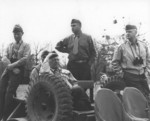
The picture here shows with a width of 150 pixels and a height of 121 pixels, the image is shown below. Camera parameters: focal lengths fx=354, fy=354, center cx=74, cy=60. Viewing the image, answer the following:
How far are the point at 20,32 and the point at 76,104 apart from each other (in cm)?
238

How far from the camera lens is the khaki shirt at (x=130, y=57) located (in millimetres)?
6664

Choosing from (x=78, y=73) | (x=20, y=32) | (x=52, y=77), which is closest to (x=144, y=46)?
(x=78, y=73)

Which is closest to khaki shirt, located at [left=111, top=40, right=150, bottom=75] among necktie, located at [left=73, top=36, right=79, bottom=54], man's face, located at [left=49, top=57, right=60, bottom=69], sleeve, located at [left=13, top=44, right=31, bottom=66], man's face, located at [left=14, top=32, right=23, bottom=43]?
necktie, located at [left=73, top=36, right=79, bottom=54]

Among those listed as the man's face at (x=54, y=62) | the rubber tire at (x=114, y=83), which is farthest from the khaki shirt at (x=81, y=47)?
the rubber tire at (x=114, y=83)

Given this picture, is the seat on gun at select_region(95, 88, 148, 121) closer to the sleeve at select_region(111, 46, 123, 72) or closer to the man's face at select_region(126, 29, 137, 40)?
the sleeve at select_region(111, 46, 123, 72)

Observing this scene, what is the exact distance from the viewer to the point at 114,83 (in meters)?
6.44

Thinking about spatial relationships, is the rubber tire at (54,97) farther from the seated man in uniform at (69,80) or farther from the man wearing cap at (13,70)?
the man wearing cap at (13,70)

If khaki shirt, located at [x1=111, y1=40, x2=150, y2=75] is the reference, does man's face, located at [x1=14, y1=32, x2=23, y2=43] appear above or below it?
above

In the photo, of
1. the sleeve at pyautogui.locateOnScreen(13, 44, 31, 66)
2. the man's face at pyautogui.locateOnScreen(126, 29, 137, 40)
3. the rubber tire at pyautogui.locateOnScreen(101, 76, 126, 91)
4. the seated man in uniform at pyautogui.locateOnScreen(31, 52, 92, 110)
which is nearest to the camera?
the seated man in uniform at pyautogui.locateOnScreen(31, 52, 92, 110)

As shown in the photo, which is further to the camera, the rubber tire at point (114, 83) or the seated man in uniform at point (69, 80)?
the rubber tire at point (114, 83)

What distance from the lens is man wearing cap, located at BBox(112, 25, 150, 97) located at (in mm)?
6637

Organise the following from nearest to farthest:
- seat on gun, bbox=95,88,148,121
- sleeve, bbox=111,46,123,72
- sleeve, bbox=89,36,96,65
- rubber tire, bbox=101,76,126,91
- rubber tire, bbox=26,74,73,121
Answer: seat on gun, bbox=95,88,148,121, rubber tire, bbox=26,74,73,121, rubber tire, bbox=101,76,126,91, sleeve, bbox=111,46,123,72, sleeve, bbox=89,36,96,65

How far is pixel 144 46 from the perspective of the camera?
22.5 feet

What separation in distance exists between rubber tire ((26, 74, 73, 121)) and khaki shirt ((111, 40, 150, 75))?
4.87 ft
